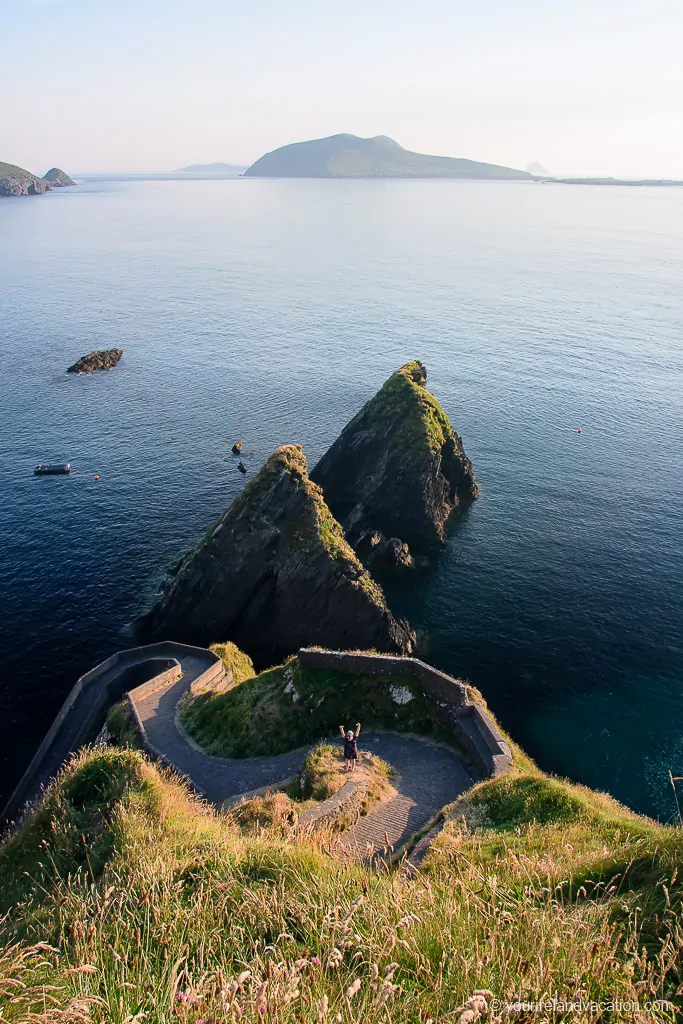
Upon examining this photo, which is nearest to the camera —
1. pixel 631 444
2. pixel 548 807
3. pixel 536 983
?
pixel 536 983

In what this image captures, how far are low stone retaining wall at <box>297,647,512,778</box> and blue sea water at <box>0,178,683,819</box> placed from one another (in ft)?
39.9

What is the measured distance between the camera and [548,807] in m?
19.5

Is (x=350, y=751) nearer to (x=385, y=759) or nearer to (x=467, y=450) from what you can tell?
(x=385, y=759)

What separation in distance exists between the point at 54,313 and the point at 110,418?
204ft

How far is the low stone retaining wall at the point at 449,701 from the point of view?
83.7 ft

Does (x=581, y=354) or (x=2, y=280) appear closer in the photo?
(x=581, y=354)

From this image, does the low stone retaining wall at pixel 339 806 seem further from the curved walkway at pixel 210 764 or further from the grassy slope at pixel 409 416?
the grassy slope at pixel 409 416

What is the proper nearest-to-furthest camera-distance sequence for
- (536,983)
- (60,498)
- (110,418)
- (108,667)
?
(536,983), (108,667), (60,498), (110,418)

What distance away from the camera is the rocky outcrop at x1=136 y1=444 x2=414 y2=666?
4800 centimetres

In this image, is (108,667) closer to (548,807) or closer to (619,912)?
(548,807)

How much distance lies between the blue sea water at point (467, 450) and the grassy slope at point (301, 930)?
27.5 m

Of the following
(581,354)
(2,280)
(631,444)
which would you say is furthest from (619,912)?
(2,280)

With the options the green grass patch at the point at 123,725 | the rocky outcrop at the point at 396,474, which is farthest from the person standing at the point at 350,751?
the rocky outcrop at the point at 396,474

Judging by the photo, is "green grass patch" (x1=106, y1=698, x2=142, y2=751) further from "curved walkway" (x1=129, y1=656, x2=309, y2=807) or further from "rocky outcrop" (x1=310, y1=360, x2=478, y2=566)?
"rocky outcrop" (x1=310, y1=360, x2=478, y2=566)
